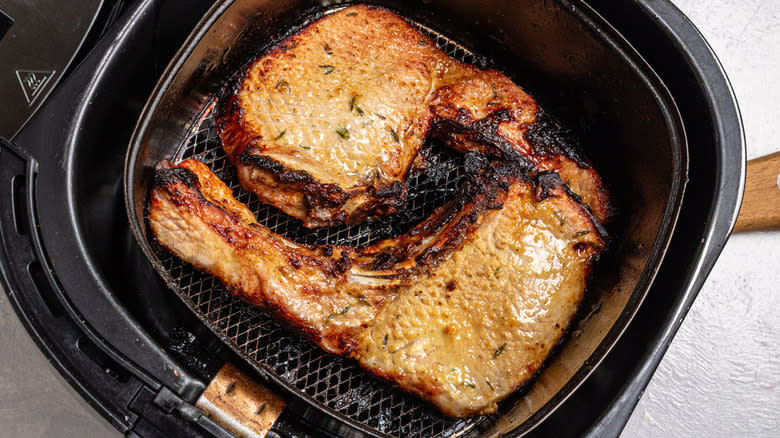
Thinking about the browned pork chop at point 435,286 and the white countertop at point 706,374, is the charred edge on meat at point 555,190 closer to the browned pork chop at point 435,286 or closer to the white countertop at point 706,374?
the browned pork chop at point 435,286

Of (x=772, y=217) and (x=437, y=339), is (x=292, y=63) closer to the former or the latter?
(x=437, y=339)

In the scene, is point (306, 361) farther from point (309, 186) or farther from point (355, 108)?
point (355, 108)

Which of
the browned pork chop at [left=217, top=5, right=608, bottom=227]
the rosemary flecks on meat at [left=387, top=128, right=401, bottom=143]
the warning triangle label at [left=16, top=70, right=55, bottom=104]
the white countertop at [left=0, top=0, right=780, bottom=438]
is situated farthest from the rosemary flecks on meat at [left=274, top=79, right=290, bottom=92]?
the white countertop at [left=0, top=0, right=780, bottom=438]

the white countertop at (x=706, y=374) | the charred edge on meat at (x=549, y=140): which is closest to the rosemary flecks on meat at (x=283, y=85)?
the charred edge on meat at (x=549, y=140)

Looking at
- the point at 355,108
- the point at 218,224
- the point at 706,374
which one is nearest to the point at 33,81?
the point at 218,224

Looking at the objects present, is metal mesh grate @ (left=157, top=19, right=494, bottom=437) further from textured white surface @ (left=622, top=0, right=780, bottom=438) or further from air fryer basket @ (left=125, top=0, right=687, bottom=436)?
textured white surface @ (left=622, top=0, right=780, bottom=438)

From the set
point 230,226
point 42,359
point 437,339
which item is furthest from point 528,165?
point 42,359
